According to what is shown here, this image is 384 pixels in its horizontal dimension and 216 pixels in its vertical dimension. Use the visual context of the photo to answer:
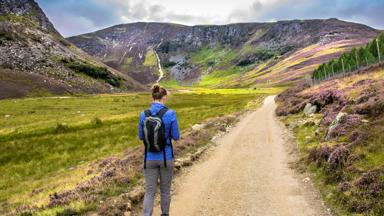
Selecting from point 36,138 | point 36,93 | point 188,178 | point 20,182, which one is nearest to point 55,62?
point 36,93

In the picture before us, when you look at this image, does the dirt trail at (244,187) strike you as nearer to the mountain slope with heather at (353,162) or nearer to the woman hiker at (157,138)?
the mountain slope with heather at (353,162)

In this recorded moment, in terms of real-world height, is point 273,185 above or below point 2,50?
below

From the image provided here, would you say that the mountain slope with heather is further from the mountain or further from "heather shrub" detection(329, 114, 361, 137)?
the mountain

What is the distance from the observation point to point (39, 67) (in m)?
162

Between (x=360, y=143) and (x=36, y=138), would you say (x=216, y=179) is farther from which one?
(x=36, y=138)

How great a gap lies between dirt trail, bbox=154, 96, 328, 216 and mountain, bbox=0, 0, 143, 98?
110 metres

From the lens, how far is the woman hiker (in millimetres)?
9594

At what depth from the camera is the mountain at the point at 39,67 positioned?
444 feet

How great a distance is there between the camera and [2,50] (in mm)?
160625

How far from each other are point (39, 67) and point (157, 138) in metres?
166

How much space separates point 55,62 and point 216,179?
169252 mm

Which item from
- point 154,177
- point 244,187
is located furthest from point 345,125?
point 154,177

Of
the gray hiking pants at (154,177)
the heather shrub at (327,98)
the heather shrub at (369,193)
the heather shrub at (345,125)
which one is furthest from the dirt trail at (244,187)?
the heather shrub at (327,98)

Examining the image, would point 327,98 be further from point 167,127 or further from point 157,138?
point 157,138
